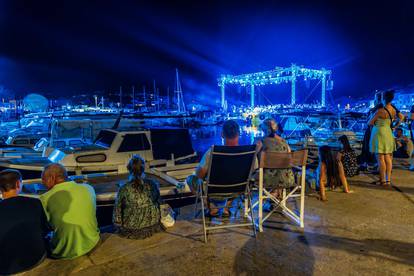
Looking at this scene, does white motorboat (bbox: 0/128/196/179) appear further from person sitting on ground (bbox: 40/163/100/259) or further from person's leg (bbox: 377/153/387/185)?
person's leg (bbox: 377/153/387/185)

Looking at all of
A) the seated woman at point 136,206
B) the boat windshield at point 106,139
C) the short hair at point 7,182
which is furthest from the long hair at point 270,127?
the boat windshield at point 106,139

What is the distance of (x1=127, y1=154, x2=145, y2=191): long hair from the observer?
3791 mm

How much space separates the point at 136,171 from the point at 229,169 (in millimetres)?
1159

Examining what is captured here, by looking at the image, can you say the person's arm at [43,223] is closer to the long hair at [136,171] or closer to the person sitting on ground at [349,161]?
the long hair at [136,171]

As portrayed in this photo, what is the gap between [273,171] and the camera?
14.9 ft

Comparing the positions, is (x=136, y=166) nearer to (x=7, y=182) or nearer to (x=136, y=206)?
(x=136, y=206)

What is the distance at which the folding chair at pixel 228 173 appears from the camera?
386 centimetres

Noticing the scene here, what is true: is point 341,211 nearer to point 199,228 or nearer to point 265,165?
point 265,165

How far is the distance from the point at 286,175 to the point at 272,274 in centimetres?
178

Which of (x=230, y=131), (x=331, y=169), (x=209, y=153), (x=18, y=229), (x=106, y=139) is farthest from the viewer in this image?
(x=106, y=139)

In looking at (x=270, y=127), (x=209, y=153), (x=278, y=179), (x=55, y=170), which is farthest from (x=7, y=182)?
(x=270, y=127)

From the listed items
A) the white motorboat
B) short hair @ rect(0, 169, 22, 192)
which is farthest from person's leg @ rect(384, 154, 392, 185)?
short hair @ rect(0, 169, 22, 192)

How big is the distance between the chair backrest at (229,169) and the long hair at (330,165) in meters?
2.28

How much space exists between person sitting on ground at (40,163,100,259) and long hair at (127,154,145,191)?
0.64m
